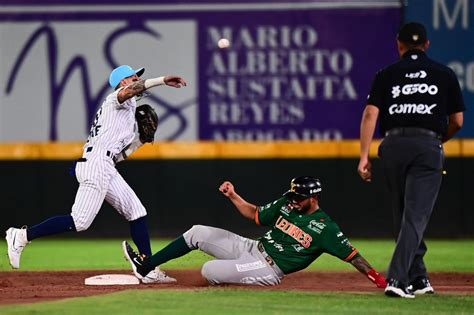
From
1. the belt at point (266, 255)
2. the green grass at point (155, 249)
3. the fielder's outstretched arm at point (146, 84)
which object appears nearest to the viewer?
the belt at point (266, 255)

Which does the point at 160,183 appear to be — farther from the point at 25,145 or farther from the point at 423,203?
the point at 423,203

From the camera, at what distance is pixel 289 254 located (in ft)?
25.5

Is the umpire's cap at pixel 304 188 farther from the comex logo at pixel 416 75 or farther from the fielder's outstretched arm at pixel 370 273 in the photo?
the comex logo at pixel 416 75

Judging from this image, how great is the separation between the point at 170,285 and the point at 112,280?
49cm

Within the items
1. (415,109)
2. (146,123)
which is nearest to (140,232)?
(146,123)

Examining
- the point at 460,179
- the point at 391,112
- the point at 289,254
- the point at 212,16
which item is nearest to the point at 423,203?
the point at 391,112

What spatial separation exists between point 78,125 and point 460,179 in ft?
14.6

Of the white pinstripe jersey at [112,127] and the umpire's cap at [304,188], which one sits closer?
the umpire's cap at [304,188]

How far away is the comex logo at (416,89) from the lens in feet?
23.0

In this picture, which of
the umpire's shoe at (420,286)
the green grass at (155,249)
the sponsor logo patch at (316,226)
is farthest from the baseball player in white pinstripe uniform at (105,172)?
the umpire's shoe at (420,286)

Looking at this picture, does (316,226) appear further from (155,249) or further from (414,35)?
(155,249)

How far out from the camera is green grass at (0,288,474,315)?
636 centimetres

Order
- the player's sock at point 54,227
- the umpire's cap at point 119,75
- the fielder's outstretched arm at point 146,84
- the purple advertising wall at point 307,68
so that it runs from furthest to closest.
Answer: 1. the purple advertising wall at point 307,68
2. the umpire's cap at point 119,75
3. the player's sock at point 54,227
4. the fielder's outstretched arm at point 146,84

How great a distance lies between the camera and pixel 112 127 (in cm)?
834
